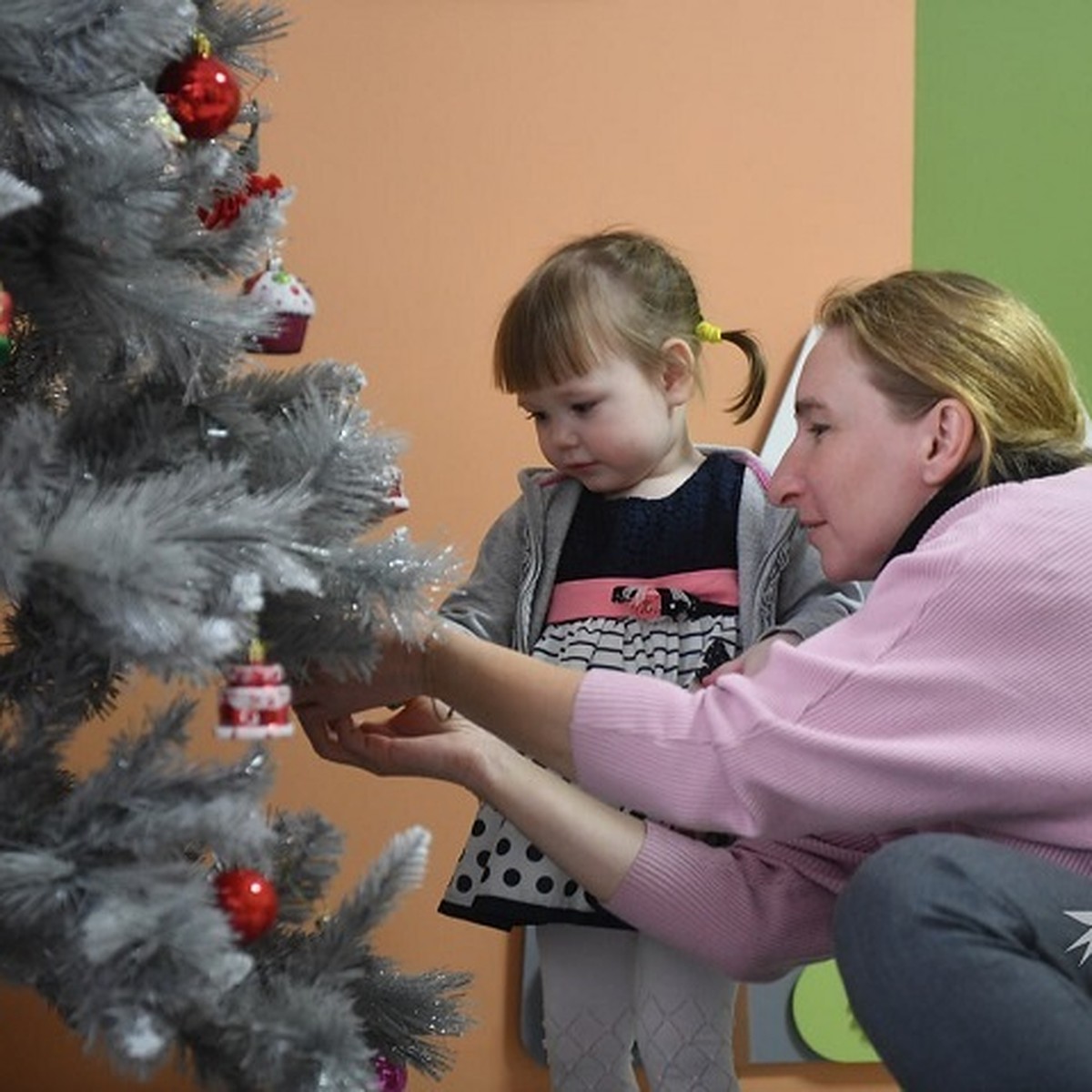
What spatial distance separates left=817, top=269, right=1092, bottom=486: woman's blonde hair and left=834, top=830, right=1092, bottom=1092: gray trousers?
1.13 feet

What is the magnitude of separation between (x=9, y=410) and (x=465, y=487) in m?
1.19

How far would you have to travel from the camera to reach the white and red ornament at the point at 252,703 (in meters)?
1.10

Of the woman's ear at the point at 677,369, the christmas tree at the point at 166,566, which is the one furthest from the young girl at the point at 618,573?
the christmas tree at the point at 166,566

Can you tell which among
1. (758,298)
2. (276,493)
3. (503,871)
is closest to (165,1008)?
(276,493)

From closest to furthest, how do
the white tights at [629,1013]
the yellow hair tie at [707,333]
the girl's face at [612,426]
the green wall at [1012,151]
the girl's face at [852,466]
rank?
the girl's face at [852,466] → the white tights at [629,1013] → the girl's face at [612,426] → the yellow hair tie at [707,333] → the green wall at [1012,151]

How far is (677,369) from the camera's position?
1.90m

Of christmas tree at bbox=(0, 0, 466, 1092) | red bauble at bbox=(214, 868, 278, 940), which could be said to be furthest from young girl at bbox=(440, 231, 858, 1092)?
red bauble at bbox=(214, 868, 278, 940)

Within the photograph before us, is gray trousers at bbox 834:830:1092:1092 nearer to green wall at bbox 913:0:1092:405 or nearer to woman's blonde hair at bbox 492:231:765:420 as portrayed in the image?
woman's blonde hair at bbox 492:231:765:420

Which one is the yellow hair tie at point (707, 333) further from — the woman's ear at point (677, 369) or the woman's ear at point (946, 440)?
the woman's ear at point (946, 440)

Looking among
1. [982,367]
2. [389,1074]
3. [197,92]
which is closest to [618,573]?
[982,367]

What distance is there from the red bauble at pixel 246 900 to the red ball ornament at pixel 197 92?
487mm

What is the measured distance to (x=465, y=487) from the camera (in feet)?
7.59

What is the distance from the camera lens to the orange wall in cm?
228

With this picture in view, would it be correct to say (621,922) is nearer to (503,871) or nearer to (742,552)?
(503,871)
